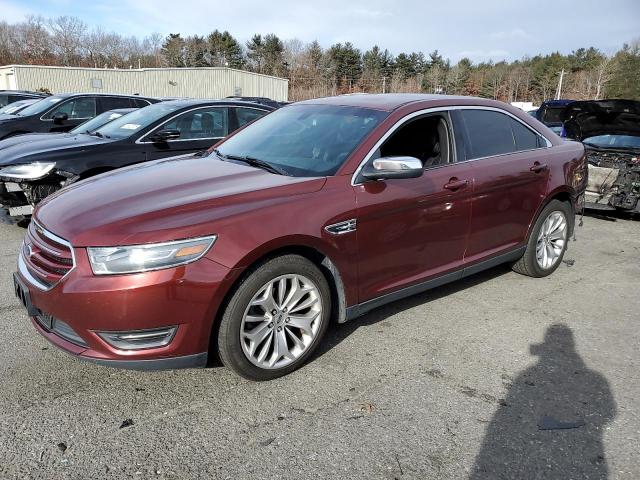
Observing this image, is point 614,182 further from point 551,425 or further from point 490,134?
point 551,425

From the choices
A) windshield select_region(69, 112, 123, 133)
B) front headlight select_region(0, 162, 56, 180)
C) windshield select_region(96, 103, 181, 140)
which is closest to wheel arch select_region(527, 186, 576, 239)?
windshield select_region(96, 103, 181, 140)

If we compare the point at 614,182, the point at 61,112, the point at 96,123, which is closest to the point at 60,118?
the point at 61,112

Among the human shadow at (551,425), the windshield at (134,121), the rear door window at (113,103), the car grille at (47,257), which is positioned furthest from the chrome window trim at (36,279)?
the rear door window at (113,103)

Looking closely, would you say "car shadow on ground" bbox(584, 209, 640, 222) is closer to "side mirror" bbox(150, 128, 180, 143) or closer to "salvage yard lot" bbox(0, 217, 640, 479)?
"salvage yard lot" bbox(0, 217, 640, 479)

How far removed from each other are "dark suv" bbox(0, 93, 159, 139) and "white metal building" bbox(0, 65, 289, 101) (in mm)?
30991

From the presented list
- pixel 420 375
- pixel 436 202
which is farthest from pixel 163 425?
pixel 436 202

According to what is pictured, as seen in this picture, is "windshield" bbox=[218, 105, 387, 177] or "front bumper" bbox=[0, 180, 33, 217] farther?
"front bumper" bbox=[0, 180, 33, 217]

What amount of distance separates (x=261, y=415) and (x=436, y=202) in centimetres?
192

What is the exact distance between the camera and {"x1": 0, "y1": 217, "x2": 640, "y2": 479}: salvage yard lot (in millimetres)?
2395

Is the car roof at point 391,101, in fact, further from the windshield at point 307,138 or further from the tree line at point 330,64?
the tree line at point 330,64

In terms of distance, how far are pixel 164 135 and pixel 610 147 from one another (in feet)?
23.7

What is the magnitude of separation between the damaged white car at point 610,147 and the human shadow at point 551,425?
4.70 metres

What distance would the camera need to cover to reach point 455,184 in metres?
3.81

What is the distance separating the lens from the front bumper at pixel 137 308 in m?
2.53
